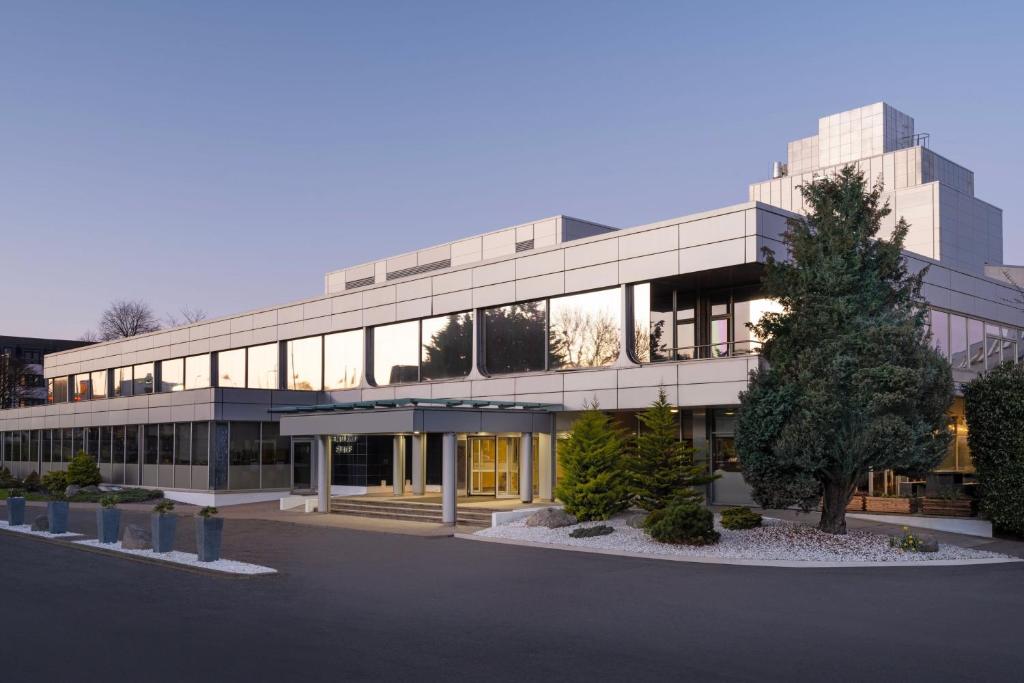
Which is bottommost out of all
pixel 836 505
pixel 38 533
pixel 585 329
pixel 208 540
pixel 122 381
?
pixel 38 533

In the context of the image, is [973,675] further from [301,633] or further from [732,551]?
[732,551]

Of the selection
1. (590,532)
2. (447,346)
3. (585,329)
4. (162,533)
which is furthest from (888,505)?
(162,533)

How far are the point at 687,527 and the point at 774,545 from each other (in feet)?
6.04

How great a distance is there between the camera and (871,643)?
11.1 meters

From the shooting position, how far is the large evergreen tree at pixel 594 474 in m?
24.2

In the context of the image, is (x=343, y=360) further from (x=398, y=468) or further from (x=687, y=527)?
(x=687, y=527)

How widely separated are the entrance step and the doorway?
7.13 meters

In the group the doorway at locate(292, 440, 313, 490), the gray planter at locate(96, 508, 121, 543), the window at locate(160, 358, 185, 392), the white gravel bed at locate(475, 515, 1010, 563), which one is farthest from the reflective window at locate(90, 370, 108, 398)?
the white gravel bed at locate(475, 515, 1010, 563)

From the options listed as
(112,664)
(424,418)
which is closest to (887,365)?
(424,418)

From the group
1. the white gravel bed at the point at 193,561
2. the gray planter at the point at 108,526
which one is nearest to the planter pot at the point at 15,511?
the gray planter at the point at 108,526

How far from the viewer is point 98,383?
5784cm

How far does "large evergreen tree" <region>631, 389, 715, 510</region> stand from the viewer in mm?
24078

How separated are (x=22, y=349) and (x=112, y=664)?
115 metres

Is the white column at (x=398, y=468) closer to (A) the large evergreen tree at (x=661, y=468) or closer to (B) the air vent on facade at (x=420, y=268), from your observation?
(B) the air vent on facade at (x=420, y=268)
